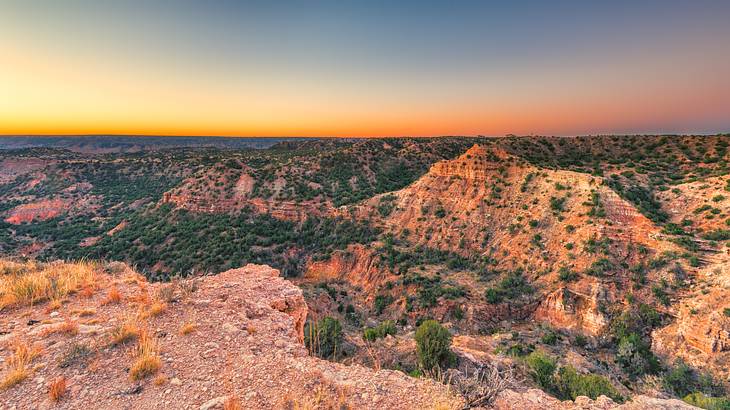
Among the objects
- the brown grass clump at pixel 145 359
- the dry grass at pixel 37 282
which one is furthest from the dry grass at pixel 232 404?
the dry grass at pixel 37 282

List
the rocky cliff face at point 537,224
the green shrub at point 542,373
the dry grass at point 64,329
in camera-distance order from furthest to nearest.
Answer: the rocky cliff face at point 537,224, the green shrub at point 542,373, the dry grass at point 64,329

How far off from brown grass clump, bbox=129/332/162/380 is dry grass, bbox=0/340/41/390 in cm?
131

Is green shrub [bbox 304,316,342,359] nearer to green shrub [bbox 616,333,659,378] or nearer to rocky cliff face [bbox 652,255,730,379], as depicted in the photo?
green shrub [bbox 616,333,659,378]

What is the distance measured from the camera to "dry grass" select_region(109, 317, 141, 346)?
5.41 meters

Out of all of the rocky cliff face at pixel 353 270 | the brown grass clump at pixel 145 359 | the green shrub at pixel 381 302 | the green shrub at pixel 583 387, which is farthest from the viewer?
the rocky cliff face at pixel 353 270

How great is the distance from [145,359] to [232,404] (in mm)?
1808

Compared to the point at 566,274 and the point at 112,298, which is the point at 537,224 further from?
the point at 112,298

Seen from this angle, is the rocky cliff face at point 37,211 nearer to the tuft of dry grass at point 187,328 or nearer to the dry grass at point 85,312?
the dry grass at point 85,312

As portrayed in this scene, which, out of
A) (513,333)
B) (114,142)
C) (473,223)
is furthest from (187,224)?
(114,142)

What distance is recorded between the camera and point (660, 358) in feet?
50.6

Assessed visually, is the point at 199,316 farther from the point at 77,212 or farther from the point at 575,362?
the point at 77,212

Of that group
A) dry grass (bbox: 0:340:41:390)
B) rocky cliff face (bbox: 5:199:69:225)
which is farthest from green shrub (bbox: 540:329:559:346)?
rocky cliff face (bbox: 5:199:69:225)

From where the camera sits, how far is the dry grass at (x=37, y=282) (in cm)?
660

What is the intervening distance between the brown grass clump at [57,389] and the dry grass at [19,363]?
478 mm
